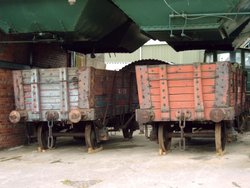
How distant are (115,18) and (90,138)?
3.03 metres

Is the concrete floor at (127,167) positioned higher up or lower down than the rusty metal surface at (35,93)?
lower down

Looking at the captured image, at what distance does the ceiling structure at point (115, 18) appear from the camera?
9.31 meters

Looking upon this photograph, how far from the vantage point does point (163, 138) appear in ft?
32.9

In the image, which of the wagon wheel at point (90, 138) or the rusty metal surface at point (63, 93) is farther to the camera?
the wagon wheel at point (90, 138)

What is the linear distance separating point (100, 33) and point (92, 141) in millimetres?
2765

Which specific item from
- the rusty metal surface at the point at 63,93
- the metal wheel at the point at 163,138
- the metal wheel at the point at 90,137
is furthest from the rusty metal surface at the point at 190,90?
the metal wheel at the point at 90,137

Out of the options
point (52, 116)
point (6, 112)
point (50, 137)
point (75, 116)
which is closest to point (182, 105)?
point (75, 116)

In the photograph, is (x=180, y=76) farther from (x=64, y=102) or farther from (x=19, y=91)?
(x=19, y=91)

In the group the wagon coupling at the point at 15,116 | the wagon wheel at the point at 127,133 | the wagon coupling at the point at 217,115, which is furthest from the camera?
the wagon wheel at the point at 127,133

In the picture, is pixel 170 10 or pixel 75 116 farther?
pixel 75 116

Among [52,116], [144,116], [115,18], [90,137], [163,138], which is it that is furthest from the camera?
[115,18]

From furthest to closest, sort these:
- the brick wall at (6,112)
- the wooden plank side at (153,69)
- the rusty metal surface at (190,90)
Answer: the brick wall at (6,112), the wooden plank side at (153,69), the rusty metal surface at (190,90)

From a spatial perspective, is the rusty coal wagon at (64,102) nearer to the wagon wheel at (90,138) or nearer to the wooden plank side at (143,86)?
the wagon wheel at (90,138)

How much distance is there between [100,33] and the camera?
1173 centimetres
